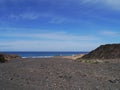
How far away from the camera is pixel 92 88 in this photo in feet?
48.7

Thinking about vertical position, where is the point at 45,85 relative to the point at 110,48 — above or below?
below

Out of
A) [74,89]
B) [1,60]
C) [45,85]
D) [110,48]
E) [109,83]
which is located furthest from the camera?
[110,48]

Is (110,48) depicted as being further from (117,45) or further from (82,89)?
(82,89)

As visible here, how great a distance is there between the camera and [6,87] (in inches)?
541

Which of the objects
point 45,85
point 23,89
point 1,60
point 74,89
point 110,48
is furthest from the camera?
point 110,48

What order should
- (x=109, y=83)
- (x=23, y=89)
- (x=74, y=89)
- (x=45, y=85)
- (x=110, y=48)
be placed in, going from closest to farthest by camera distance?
(x=23, y=89), (x=74, y=89), (x=45, y=85), (x=109, y=83), (x=110, y=48)

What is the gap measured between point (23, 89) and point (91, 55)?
38.3 metres

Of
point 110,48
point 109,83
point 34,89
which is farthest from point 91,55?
point 34,89

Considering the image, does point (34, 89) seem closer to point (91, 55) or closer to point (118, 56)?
point (118, 56)

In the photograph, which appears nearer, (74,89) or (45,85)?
(74,89)

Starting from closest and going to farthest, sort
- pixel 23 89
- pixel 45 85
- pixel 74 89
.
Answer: pixel 23 89 < pixel 74 89 < pixel 45 85

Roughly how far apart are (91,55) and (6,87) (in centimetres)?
3823

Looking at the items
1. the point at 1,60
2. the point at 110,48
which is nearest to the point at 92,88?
the point at 1,60

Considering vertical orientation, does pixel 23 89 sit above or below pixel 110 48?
below
